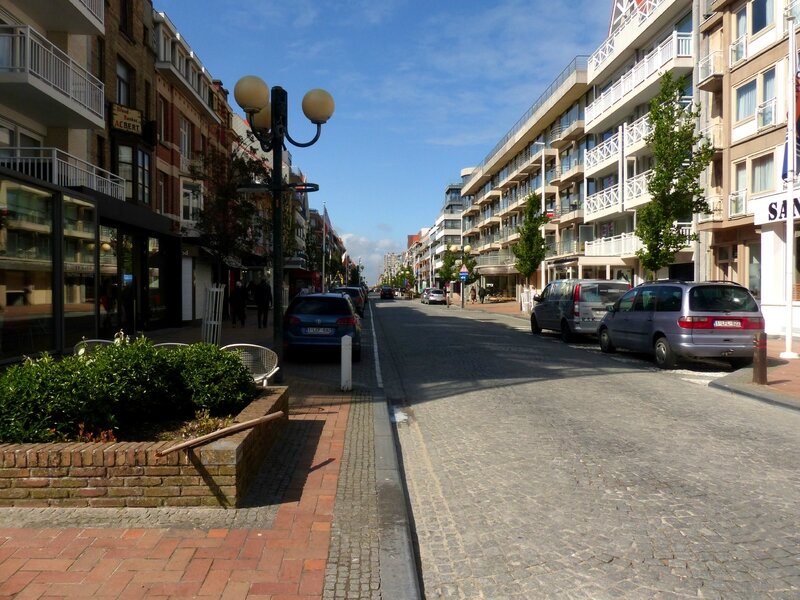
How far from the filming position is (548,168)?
4991 centimetres

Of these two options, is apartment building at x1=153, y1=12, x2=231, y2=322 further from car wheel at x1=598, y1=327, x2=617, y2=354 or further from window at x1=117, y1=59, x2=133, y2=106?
car wheel at x1=598, y1=327, x2=617, y2=354

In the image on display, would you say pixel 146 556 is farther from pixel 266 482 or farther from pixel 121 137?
pixel 121 137

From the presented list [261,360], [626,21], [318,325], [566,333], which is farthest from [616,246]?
[261,360]

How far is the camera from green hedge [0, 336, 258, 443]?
15.4 feet

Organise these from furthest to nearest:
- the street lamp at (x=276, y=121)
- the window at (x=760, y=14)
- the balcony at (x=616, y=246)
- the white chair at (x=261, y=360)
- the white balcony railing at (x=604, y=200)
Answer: the white balcony railing at (x=604, y=200) → the balcony at (x=616, y=246) → the window at (x=760, y=14) → the street lamp at (x=276, y=121) → the white chair at (x=261, y=360)

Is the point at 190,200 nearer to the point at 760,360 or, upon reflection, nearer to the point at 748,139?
the point at 748,139

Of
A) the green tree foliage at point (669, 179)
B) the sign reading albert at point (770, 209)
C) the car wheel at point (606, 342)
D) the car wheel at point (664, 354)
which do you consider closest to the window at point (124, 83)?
the car wheel at point (606, 342)

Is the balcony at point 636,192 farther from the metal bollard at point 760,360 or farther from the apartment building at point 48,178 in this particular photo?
the apartment building at point 48,178

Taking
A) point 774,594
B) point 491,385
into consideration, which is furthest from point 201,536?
point 491,385

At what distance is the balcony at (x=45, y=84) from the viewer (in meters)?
13.5

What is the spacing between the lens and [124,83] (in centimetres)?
2094

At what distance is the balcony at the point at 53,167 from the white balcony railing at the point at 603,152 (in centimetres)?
2448

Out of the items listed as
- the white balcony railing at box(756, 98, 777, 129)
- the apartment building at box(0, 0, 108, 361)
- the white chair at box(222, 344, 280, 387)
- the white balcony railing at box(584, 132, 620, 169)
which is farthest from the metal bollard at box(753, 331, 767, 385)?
the white balcony railing at box(584, 132, 620, 169)

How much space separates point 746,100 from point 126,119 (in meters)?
20.2
